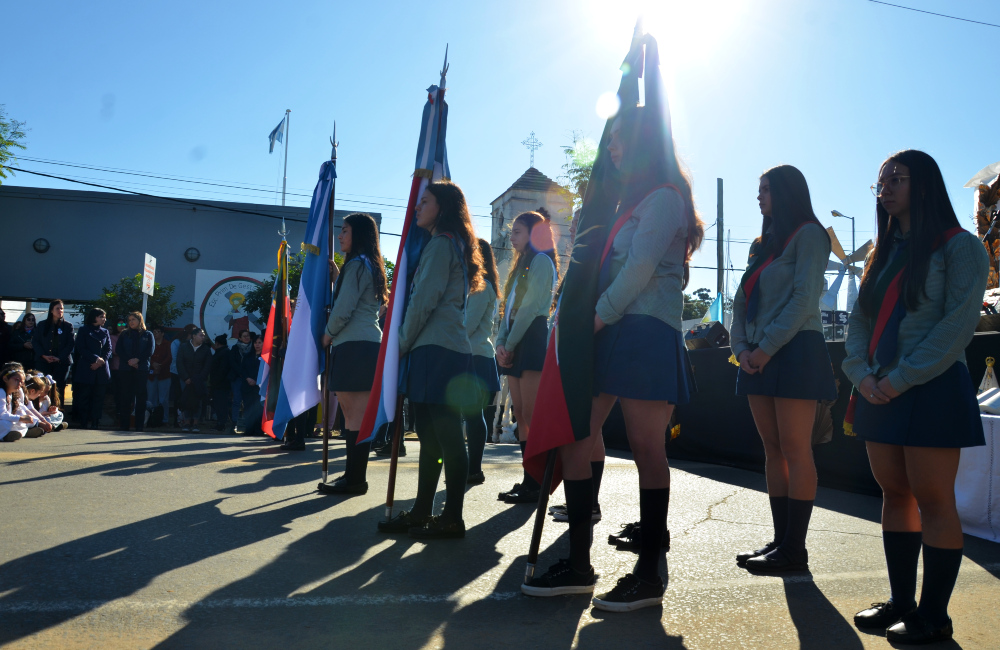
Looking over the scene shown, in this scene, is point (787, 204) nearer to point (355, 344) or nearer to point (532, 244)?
point (532, 244)

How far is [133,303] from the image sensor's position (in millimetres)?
18984

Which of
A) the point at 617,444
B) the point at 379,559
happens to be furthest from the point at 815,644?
the point at 617,444

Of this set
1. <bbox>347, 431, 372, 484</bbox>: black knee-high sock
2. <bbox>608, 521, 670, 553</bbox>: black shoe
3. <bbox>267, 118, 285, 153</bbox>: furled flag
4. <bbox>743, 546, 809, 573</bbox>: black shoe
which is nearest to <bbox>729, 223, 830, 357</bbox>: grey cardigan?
<bbox>743, 546, 809, 573</bbox>: black shoe

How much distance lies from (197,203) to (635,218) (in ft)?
81.4

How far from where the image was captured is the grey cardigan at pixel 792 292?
10.8 feet

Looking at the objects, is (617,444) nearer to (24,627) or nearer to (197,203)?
(24,627)

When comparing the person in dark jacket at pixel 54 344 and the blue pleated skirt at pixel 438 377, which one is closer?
the blue pleated skirt at pixel 438 377

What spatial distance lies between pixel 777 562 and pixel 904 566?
72cm

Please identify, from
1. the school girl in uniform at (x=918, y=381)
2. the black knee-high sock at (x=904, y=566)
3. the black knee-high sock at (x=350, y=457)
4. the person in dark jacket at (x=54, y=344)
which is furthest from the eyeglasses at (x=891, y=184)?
the person in dark jacket at (x=54, y=344)

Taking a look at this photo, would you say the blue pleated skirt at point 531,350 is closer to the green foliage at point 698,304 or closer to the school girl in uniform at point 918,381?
the school girl in uniform at point 918,381

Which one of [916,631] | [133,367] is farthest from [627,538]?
[133,367]

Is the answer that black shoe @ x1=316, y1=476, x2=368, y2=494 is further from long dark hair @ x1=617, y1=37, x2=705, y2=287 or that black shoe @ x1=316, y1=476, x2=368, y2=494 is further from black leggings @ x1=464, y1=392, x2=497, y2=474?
long dark hair @ x1=617, y1=37, x2=705, y2=287

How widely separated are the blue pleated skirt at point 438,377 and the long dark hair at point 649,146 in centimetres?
132

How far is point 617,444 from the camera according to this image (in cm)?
867
